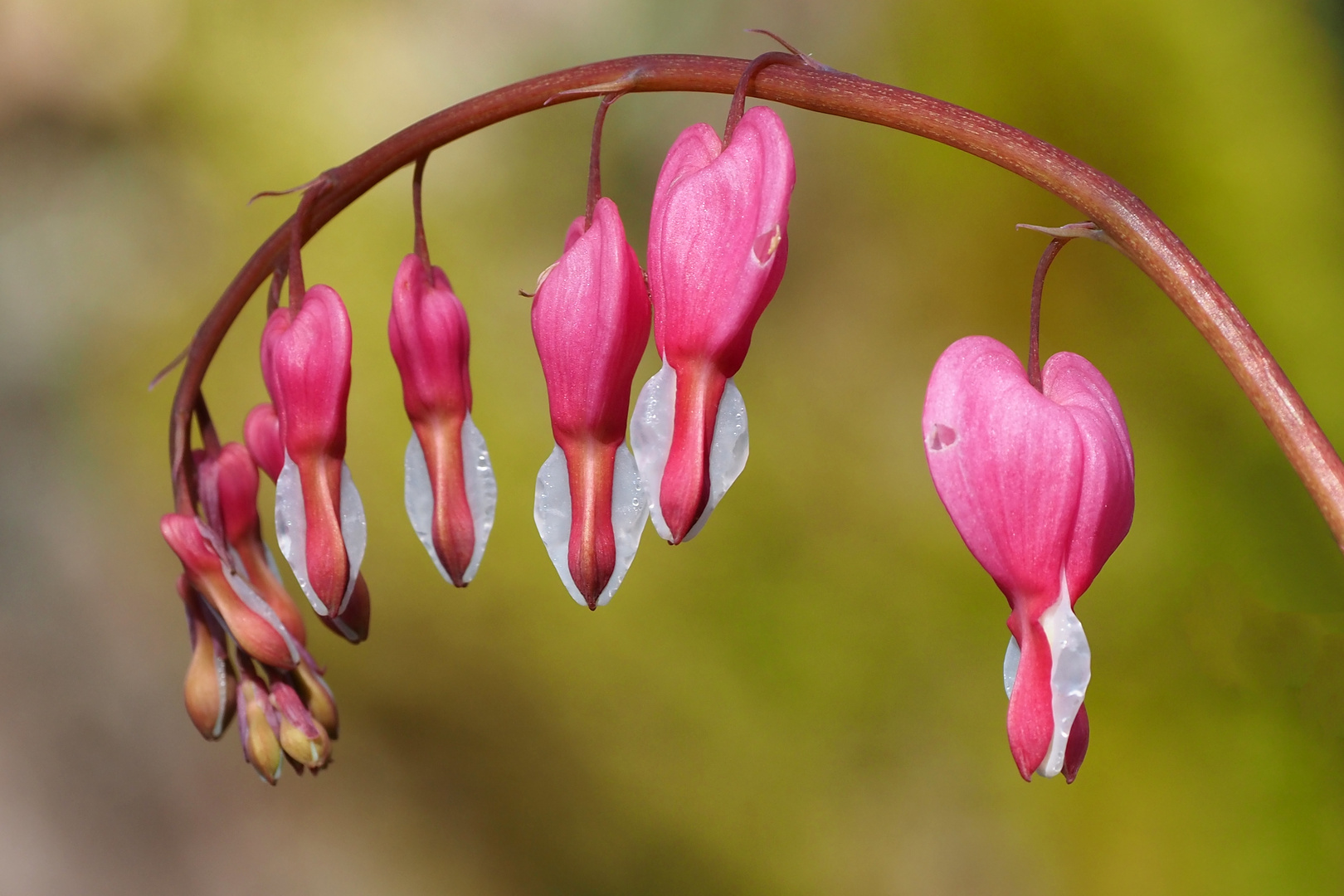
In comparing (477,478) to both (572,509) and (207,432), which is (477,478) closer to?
(572,509)

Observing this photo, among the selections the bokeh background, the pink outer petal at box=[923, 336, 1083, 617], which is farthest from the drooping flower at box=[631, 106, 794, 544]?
the bokeh background

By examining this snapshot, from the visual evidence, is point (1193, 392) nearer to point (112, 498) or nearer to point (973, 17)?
point (973, 17)

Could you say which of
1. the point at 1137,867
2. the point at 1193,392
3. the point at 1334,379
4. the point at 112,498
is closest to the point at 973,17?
the point at 1193,392

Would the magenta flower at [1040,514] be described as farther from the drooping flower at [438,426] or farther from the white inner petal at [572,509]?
the drooping flower at [438,426]

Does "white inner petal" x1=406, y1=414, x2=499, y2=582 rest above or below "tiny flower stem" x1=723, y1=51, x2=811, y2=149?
below

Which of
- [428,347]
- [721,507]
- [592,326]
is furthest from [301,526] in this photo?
[721,507]

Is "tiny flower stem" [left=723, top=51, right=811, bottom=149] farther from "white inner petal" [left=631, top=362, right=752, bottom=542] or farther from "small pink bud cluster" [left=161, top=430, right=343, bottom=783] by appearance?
"small pink bud cluster" [left=161, top=430, right=343, bottom=783]

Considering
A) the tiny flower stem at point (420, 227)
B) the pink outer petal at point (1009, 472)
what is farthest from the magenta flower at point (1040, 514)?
the tiny flower stem at point (420, 227)
